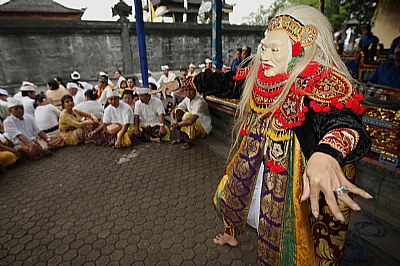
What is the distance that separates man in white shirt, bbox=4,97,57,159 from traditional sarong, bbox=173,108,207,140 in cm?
305

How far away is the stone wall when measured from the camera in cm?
1023

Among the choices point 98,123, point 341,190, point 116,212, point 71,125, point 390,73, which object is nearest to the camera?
point 341,190

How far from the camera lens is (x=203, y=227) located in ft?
9.68

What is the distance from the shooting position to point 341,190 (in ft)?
3.22

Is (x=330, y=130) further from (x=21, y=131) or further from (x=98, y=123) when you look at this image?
(x=21, y=131)

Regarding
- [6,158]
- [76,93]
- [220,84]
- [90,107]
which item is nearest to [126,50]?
[76,93]

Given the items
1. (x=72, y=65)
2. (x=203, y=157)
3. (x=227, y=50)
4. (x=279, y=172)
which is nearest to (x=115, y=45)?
(x=72, y=65)

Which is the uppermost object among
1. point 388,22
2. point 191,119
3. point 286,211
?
point 388,22

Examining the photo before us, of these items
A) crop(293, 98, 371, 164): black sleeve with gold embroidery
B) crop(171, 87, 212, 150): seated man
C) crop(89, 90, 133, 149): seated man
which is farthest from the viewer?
crop(89, 90, 133, 149): seated man

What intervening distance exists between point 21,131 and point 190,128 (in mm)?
3635

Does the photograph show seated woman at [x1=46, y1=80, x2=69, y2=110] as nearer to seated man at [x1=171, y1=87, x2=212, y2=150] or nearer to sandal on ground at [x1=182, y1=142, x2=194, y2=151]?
seated man at [x1=171, y1=87, x2=212, y2=150]

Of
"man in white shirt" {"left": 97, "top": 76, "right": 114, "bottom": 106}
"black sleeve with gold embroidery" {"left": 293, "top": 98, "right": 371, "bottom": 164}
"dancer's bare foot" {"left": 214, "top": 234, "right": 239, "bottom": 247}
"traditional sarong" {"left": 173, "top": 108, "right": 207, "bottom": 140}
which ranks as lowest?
"dancer's bare foot" {"left": 214, "top": 234, "right": 239, "bottom": 247}

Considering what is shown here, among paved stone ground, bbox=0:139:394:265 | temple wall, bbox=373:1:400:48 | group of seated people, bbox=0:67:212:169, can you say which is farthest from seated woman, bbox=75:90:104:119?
temple wall, bbox=373:1:400:48

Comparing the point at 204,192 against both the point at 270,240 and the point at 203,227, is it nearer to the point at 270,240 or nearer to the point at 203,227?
the point at 203,227
